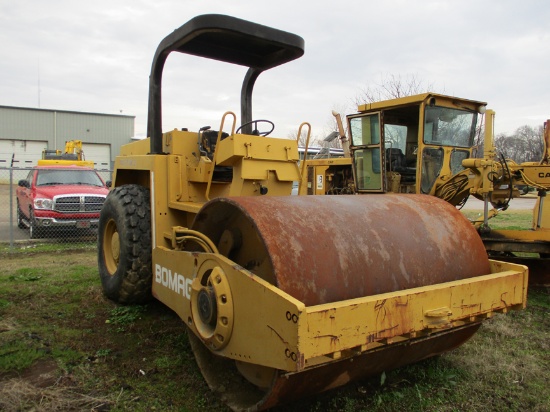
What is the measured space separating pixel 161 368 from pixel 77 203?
296 inches

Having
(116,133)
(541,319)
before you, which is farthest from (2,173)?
(541,319)

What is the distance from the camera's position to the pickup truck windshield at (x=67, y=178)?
10.9 meters

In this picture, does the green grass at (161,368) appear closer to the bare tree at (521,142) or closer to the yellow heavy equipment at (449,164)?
the yellow heavy equipment at (449,164)

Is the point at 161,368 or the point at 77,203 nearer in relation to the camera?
the point at 161,368

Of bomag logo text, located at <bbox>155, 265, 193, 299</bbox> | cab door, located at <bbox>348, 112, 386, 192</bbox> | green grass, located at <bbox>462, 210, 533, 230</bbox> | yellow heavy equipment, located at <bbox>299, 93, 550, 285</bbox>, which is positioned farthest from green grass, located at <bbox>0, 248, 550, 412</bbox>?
green grass, located at <bbox>462, 210, 533, 230</bbox>

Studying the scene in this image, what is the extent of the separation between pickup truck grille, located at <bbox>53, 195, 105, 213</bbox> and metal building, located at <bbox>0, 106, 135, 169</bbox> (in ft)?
83.7

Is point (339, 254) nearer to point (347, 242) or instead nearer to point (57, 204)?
point (347, 242)

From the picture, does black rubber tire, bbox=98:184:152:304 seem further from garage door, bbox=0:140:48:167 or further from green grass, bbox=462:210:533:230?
garage door, bbox=0:140:48:167

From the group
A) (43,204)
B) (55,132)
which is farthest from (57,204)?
(55,132)

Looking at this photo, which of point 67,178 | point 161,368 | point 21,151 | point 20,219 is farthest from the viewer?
point 21,151

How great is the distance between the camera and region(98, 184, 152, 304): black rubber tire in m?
4.21

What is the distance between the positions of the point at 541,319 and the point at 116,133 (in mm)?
36633

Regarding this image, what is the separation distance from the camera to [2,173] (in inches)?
1350

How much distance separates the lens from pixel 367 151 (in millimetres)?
6844
